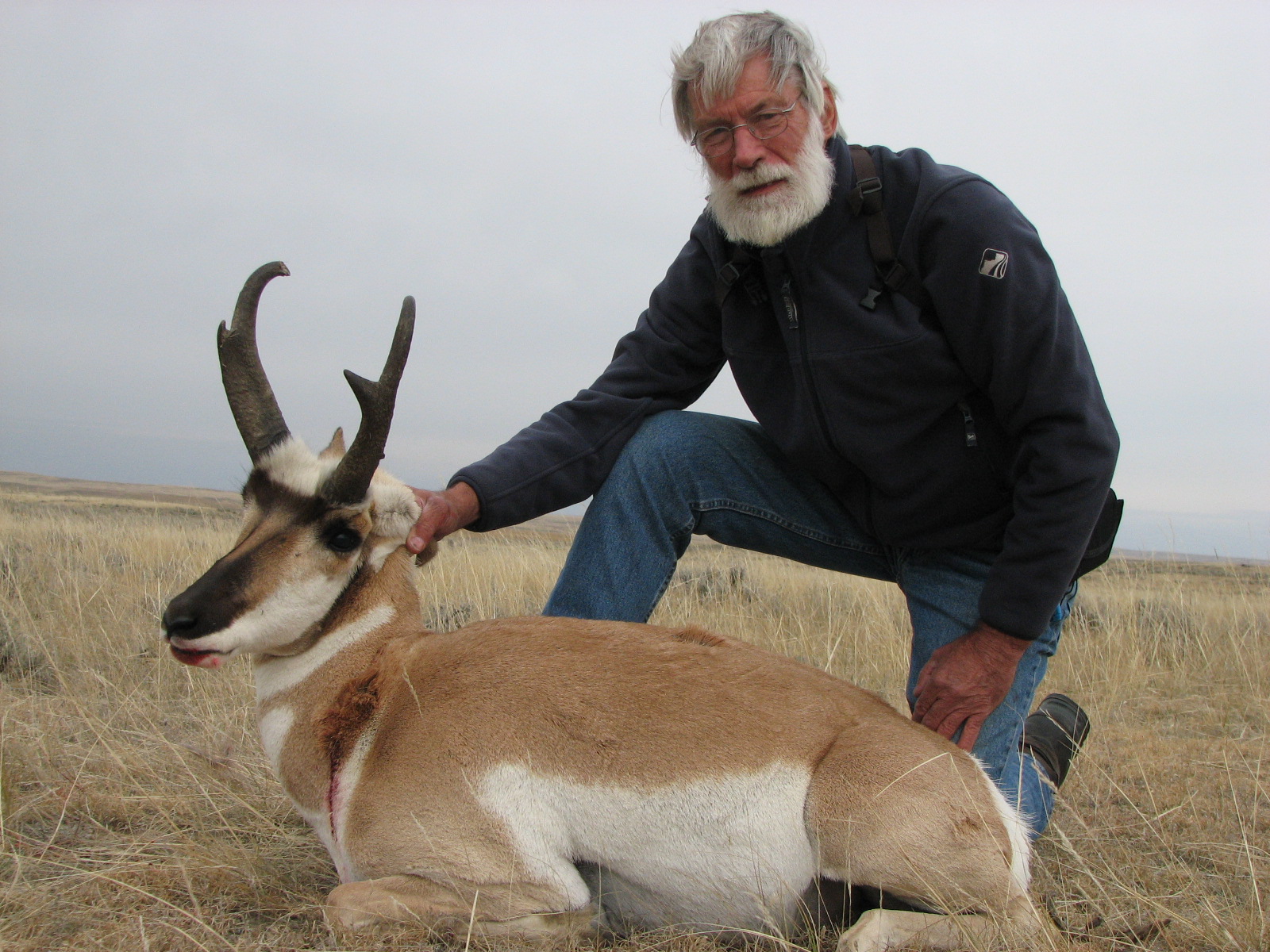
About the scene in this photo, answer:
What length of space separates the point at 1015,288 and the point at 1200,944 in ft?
7.90

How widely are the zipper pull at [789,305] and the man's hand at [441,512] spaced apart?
1.64 metres

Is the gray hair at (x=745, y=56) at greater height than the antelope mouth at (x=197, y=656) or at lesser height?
greater

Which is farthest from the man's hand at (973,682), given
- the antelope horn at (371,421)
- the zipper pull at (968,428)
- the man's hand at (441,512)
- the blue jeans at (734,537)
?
the antelope horn at (371,421)

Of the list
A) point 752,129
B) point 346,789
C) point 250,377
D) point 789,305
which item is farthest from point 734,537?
point 250,377

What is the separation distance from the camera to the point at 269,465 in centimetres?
339

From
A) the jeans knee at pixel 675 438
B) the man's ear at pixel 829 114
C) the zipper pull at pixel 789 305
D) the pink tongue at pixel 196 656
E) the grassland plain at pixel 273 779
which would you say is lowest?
the grassland plain at pixel 273 779

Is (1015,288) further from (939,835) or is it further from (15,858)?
(15,858)

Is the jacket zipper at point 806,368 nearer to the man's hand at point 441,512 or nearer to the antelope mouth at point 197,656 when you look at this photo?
the man's hand at point 441,512

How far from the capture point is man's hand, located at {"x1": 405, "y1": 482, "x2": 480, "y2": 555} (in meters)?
3.67

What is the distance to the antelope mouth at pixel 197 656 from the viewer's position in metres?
2.98

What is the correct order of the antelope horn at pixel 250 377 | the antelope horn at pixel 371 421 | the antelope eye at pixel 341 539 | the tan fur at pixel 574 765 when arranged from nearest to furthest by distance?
the tan fur at pixel 574 765
the antelope horn at pixel 371 421
the antelope eye at pixel 341 539
the antelope horn at pixel 250 377

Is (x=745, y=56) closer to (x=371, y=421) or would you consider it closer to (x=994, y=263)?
(x=994, y=263)

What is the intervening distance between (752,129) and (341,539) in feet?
8.49

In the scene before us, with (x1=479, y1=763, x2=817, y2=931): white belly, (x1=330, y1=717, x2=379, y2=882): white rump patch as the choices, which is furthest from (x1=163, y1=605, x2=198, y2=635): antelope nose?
(x1=479, y1=763, x2=817, y2=931): white belly
